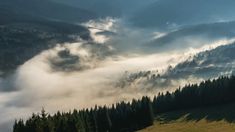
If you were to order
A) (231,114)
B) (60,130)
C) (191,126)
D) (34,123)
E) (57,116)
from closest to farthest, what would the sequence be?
(34,123)
(60,130)
(57,116)
(191,126)
(231,114)

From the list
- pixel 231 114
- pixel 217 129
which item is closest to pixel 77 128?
pixel 217 129

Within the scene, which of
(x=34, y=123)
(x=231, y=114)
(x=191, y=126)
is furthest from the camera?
(x=231, y=114)

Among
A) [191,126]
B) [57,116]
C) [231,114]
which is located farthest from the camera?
[231,114]

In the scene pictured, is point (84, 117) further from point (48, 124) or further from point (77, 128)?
point (48, 124)

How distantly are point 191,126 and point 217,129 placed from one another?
18.3 meters

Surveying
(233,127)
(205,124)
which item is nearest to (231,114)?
(205,124)

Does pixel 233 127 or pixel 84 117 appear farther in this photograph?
pixel 84 117

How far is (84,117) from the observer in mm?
198500

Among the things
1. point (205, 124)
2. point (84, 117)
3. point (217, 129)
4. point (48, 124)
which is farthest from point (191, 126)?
point (48, 124)

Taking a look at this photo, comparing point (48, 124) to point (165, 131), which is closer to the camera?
point (48, 124)

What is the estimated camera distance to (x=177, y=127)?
616 ft

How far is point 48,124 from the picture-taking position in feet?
489

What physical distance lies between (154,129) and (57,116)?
4025 cm

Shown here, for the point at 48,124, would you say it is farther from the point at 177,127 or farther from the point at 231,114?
the point at 231,114
